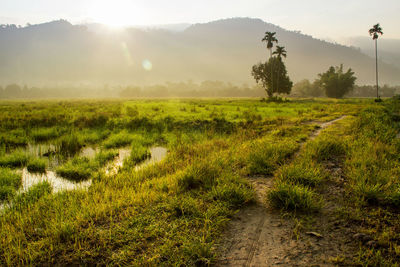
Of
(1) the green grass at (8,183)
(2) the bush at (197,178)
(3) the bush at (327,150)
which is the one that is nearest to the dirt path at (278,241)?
(2) the bush at (197,178)

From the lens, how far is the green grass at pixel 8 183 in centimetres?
669

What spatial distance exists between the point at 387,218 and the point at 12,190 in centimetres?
993

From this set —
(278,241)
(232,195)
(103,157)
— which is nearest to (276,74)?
(103,157)

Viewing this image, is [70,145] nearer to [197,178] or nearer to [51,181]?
[51,181]

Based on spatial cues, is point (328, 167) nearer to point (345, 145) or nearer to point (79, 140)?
point (345, 145)

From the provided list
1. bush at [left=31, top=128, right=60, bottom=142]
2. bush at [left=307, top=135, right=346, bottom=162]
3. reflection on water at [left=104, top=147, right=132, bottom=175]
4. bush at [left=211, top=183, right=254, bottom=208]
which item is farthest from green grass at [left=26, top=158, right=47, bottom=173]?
bush at [left=307, top=135, right=346, bottom=162]

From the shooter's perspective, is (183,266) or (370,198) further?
(370,198)

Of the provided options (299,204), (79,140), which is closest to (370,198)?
(299,204)

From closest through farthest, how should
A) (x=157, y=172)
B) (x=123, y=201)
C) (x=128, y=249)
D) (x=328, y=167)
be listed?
(x=128, y=249), (x=123, y=201), (x=328, y=167), (x=157, y=172)

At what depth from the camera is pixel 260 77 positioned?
7675 centimetres

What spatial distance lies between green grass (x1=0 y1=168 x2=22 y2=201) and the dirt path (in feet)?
22.3

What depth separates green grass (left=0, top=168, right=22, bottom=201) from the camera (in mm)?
6691

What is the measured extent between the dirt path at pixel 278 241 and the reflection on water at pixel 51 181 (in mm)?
5555

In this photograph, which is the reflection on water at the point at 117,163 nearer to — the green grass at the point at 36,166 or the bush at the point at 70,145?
the green grass at the point at 36,166
